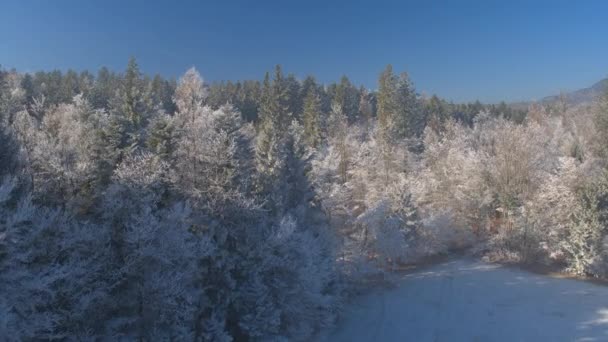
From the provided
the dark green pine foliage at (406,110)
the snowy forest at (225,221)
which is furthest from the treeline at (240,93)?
the snowy forest at (225,221)

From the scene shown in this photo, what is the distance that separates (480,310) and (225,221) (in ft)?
49.9

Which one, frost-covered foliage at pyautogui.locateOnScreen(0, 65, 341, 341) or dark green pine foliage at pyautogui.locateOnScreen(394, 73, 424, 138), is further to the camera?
dark green pine foliage at pyautogui.locateOnScreen(394, 73, 424, 138)

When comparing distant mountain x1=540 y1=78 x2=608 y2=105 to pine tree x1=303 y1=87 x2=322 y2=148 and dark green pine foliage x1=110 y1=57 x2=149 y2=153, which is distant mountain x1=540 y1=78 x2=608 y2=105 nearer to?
pine tree x1=303 y1=87 x2=322 y2=148

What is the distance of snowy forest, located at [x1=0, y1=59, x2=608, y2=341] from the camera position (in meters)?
12.6

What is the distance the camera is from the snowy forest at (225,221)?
1256cm

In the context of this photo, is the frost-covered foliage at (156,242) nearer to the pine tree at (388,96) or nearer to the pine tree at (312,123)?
the pine tree at (312,123)

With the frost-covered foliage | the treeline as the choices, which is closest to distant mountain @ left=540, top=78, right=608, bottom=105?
the treeline

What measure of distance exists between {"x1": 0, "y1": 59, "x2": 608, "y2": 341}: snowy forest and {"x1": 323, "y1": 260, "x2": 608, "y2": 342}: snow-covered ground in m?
1.62

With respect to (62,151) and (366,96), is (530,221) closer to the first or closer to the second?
(62,151)

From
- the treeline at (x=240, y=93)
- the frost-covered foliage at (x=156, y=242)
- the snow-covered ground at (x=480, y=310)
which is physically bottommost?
the snow-covered ground at (x=480, y=310)

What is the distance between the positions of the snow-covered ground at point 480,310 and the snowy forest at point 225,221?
1.62m

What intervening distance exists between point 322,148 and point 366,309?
73.3 feet

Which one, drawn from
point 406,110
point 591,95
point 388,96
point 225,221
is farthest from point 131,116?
point 591,95

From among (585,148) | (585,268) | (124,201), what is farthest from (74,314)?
(585,148)
